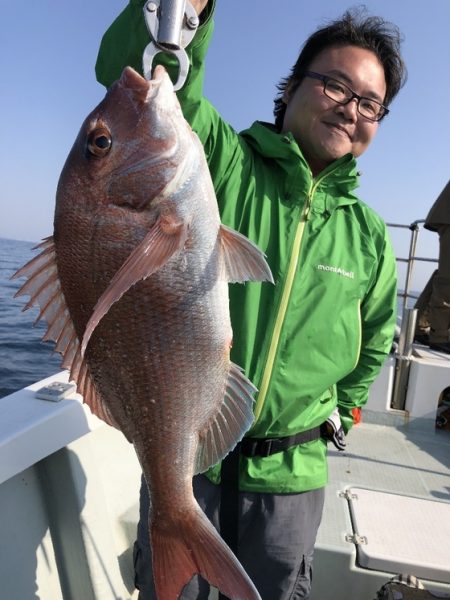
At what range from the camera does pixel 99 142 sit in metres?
1.35

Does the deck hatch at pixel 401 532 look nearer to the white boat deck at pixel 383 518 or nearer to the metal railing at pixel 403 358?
the white boat deck at pixel 383 518

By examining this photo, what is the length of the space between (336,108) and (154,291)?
1.19 meters

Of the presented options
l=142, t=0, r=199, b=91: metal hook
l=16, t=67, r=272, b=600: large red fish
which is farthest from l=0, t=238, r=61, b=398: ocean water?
l=142, t=0, r=199, b=91: metal hook

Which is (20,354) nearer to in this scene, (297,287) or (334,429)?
(334,429)

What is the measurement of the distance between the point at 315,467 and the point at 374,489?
5.56 ft

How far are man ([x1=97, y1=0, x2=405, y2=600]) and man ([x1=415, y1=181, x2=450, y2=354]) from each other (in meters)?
3.85

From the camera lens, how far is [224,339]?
4.77ft

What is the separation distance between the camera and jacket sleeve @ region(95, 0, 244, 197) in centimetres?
142

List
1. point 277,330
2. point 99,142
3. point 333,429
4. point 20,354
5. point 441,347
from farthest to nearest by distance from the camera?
point 20,354 → point 441,347 → point 333,429 → point 277,330 → point 99,142

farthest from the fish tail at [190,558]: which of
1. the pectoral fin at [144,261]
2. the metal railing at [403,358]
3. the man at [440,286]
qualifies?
the man at [440,286]

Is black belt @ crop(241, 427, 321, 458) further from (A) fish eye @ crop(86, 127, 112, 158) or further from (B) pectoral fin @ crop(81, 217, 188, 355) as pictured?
(A) fish eye @ crop(86, 127, 112, 158)

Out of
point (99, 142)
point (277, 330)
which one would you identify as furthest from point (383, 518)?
point (99, 142)

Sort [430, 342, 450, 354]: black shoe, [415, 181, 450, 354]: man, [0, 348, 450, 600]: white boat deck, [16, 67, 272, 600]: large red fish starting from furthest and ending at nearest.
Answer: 1. [430, 342, 450, 354]: black shoe
2. [415, 181, 450, 354]: man
3. [0, 348, 450, 600]: white boat deck
4. [16, 67, 272, 600]: large red fish

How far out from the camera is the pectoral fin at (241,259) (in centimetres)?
141
